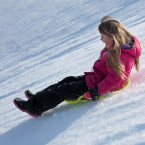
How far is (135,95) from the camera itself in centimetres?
207

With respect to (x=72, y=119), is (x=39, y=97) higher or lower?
higher

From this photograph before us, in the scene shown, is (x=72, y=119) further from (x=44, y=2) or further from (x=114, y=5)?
(x=44, y=2)

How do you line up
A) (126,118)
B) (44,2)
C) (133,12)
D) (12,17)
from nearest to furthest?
(126,118), (133,12), (12,17), (44,2)

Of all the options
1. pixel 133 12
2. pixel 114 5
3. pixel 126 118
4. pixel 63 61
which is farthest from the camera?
pixel 114 5

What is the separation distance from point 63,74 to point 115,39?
68.1 inches

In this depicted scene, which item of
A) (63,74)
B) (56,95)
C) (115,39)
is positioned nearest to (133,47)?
(115,39)

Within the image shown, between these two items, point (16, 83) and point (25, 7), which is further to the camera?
point (25, 7)

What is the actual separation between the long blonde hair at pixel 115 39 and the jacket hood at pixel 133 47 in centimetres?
3

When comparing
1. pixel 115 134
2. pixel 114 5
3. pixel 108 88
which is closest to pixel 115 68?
pixel 108 88

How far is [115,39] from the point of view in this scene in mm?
2215

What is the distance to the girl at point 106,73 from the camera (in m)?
2.20

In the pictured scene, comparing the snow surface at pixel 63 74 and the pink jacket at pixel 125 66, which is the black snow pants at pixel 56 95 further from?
the pink jacket at pixel 125 66

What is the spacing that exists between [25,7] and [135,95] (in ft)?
37.9

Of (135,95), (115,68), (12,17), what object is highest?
(12,17)
